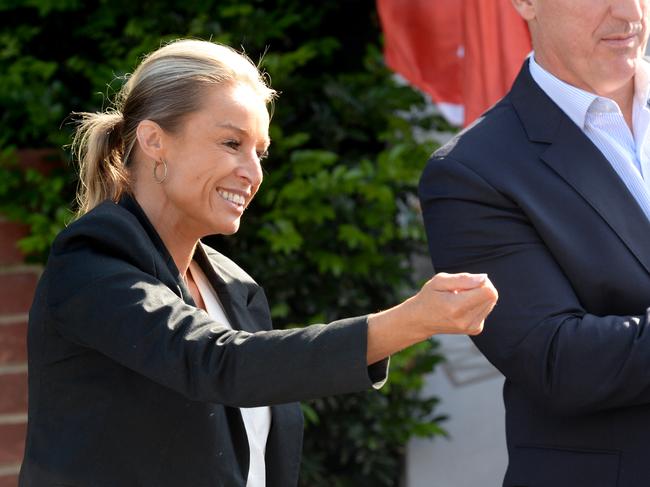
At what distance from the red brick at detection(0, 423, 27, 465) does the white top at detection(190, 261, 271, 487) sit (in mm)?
1696

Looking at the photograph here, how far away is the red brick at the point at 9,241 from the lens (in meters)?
3.83

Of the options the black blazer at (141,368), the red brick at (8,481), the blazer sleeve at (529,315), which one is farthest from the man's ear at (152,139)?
the red brick at (8,481)

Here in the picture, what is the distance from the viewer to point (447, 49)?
3.86 metres

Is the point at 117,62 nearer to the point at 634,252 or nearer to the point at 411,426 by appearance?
the point at 411,426

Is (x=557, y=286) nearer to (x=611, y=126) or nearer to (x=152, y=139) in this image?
(x=611, y=126)

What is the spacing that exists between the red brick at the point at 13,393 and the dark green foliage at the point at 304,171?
464 millimetres

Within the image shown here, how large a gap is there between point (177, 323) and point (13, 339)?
212 cm

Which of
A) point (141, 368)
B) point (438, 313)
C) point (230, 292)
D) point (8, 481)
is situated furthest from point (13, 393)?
point (438, 313)

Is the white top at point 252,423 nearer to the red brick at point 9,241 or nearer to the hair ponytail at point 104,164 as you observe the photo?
the hair ponytail at point 104,164

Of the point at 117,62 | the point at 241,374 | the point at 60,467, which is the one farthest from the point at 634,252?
the point at 117,62

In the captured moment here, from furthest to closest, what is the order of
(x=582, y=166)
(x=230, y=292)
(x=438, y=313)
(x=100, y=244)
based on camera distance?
(x=230, y=292) < (x=582, y=166) < (x=100, y=244) < (x=438, y=313)

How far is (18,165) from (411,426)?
1530 millimetres

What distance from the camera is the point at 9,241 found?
384 centimetres

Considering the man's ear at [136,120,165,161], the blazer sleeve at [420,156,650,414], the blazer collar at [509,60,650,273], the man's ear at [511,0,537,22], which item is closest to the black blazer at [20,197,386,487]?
the man's ear at [136,120,165,161]
